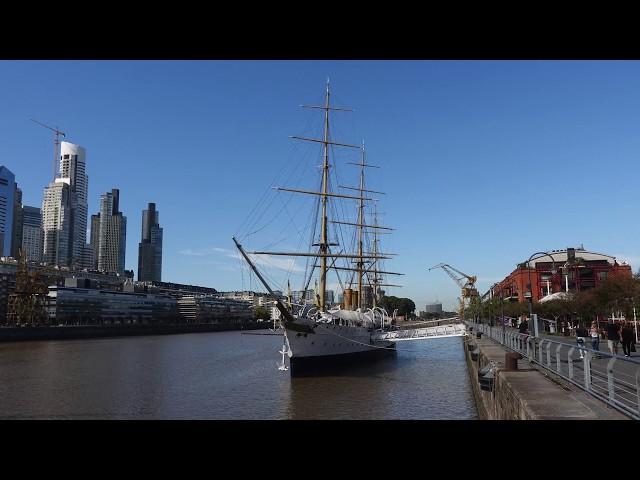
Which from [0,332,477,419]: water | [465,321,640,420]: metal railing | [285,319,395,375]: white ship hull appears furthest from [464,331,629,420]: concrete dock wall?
[285,319,395,375]: white ship hull

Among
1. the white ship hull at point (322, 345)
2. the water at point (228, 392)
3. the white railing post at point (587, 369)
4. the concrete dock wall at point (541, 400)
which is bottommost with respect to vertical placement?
the water at point (228, 392)

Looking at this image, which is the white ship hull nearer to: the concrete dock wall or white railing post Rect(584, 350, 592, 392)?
the concrete dock wall

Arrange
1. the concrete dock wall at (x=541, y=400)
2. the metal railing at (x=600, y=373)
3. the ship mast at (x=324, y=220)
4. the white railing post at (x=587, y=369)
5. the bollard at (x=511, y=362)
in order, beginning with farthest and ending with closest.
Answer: the ship mast at (x=324, y=220), the bollard at (x=511, y=362), the white railing post at (x=587, y=369), the metal railing at (x=600, y=373), the concrete dock wall at (x=541, y=400)

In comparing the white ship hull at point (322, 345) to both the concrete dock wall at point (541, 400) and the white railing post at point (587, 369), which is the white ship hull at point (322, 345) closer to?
the concrete dock wall at point (541, 400)

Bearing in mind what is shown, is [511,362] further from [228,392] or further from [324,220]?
[324,220]

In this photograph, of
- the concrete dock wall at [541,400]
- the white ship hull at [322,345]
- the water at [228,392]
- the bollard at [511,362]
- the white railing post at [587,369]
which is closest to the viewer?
the concrete dock wall at [541,400]

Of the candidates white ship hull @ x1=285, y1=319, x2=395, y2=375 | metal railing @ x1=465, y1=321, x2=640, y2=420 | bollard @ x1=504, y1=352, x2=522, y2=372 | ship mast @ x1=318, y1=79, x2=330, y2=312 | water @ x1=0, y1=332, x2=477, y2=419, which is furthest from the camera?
ship mast @ x1=318, y1=79, x2=330, y2=312

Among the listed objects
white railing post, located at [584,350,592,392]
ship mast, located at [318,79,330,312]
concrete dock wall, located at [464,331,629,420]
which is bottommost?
concrete dock wall, located at [464,331,629,420]

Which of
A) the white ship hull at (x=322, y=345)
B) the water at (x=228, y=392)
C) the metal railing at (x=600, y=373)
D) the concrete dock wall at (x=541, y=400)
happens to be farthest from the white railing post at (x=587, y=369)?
the white ship hull at (x=322, y=345)

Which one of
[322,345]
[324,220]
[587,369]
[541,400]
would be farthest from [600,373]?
[324,220]

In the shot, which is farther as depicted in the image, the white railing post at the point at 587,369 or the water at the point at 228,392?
the water at the point at 228,392
